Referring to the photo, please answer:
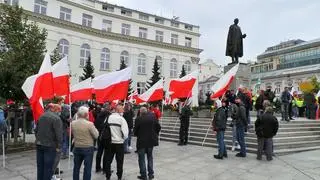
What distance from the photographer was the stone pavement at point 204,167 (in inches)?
332

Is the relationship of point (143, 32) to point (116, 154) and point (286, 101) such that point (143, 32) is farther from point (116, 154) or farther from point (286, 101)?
point (116, 154)

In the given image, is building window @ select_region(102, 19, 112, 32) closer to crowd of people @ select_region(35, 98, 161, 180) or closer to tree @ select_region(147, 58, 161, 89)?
tree @ select_region(147, 58, 161, 89)

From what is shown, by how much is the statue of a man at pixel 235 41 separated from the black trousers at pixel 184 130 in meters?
6.92

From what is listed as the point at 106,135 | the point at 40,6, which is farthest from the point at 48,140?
the point at 40,6

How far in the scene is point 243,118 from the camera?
1117 cm

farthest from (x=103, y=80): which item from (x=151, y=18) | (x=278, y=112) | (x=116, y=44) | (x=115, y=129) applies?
(x=151, y=18)

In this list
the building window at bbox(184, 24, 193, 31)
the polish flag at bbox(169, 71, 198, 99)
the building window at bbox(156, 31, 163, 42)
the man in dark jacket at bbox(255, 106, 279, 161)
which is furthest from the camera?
the building window at bbox(184, 24, 193, 31)

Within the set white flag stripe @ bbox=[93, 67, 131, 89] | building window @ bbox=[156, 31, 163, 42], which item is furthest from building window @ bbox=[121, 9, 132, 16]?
white flag stripe @ bbox=[93, 67, 131, 89]

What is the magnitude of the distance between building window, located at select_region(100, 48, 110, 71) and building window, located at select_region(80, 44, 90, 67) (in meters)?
2.47

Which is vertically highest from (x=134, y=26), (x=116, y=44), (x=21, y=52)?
(x=134, y=26)

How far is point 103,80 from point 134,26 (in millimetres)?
43208

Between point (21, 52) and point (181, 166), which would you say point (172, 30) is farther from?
point (181, 166)

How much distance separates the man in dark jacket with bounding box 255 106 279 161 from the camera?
1046 centimetres

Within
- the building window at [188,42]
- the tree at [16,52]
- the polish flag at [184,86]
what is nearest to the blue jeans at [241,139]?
the polish flag at [184,86]
